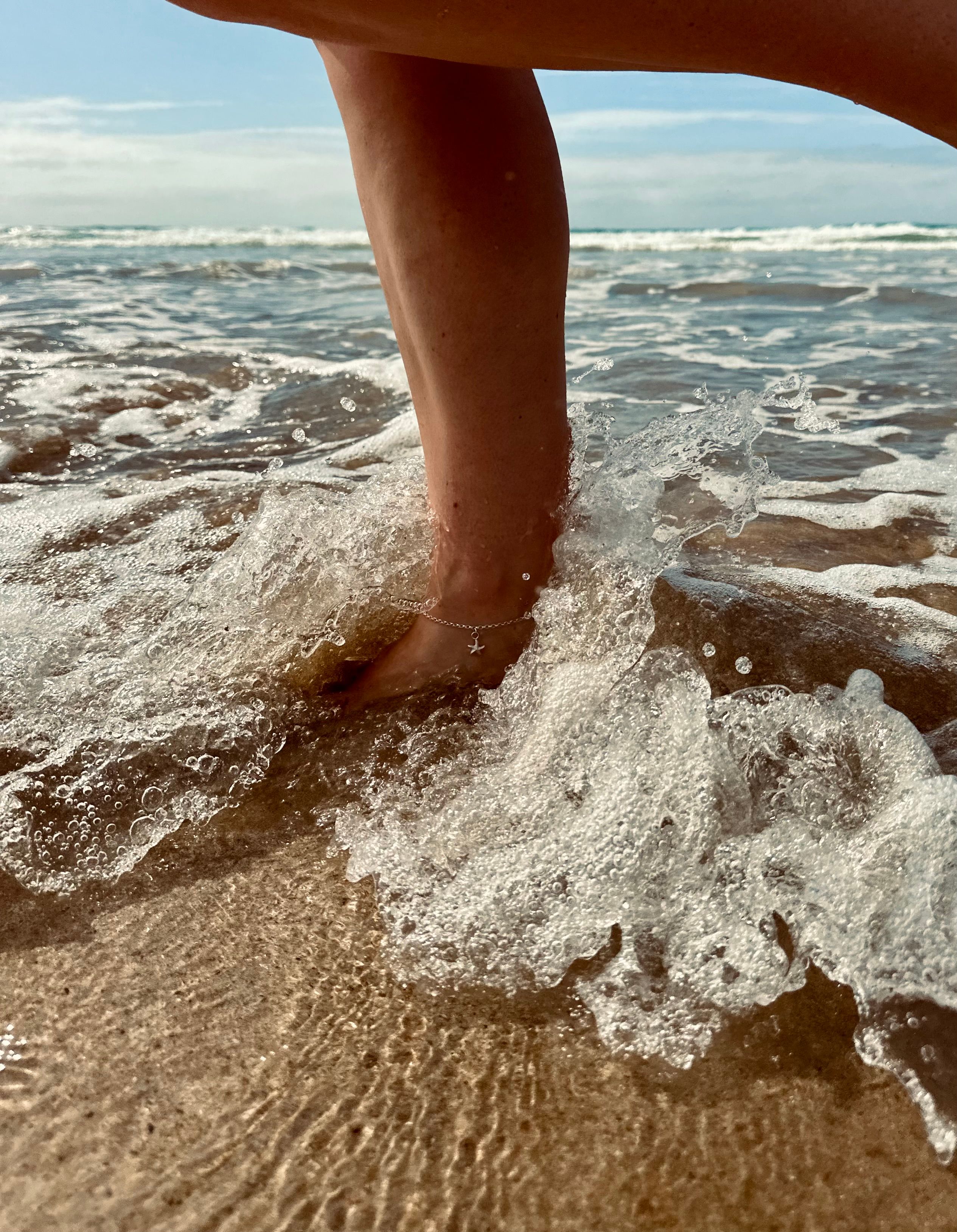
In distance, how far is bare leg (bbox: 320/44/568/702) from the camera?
1.09m

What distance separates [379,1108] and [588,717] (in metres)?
0.47

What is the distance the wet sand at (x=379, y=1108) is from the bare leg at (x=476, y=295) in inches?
19.0

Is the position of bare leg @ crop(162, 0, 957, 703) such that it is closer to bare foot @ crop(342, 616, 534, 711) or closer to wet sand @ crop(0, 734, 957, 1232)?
bare foot @ crop(342, 616, 534, 711)

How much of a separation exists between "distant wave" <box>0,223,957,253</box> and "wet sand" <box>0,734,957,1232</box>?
11.4 m

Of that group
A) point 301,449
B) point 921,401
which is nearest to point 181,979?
point 301,449

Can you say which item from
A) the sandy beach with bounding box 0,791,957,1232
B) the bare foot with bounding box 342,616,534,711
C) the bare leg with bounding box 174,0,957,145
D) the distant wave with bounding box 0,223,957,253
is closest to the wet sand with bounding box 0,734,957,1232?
the sandy beach with bounding box 0,791,957,1232

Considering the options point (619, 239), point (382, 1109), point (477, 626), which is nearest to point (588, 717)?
point (477, 626)

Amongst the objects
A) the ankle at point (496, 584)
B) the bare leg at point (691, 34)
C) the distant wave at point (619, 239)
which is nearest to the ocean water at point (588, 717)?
the ankle at point (496, 584)

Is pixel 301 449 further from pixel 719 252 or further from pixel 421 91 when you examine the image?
pixel 719 252

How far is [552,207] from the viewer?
1138mm

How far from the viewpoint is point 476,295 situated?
3.63 feet

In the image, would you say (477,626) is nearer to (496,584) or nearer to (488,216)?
(496,584)

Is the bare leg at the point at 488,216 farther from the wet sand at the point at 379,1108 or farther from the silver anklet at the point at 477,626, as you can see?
the wet sand at the point at 379,1108

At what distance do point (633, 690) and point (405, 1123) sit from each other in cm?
51
